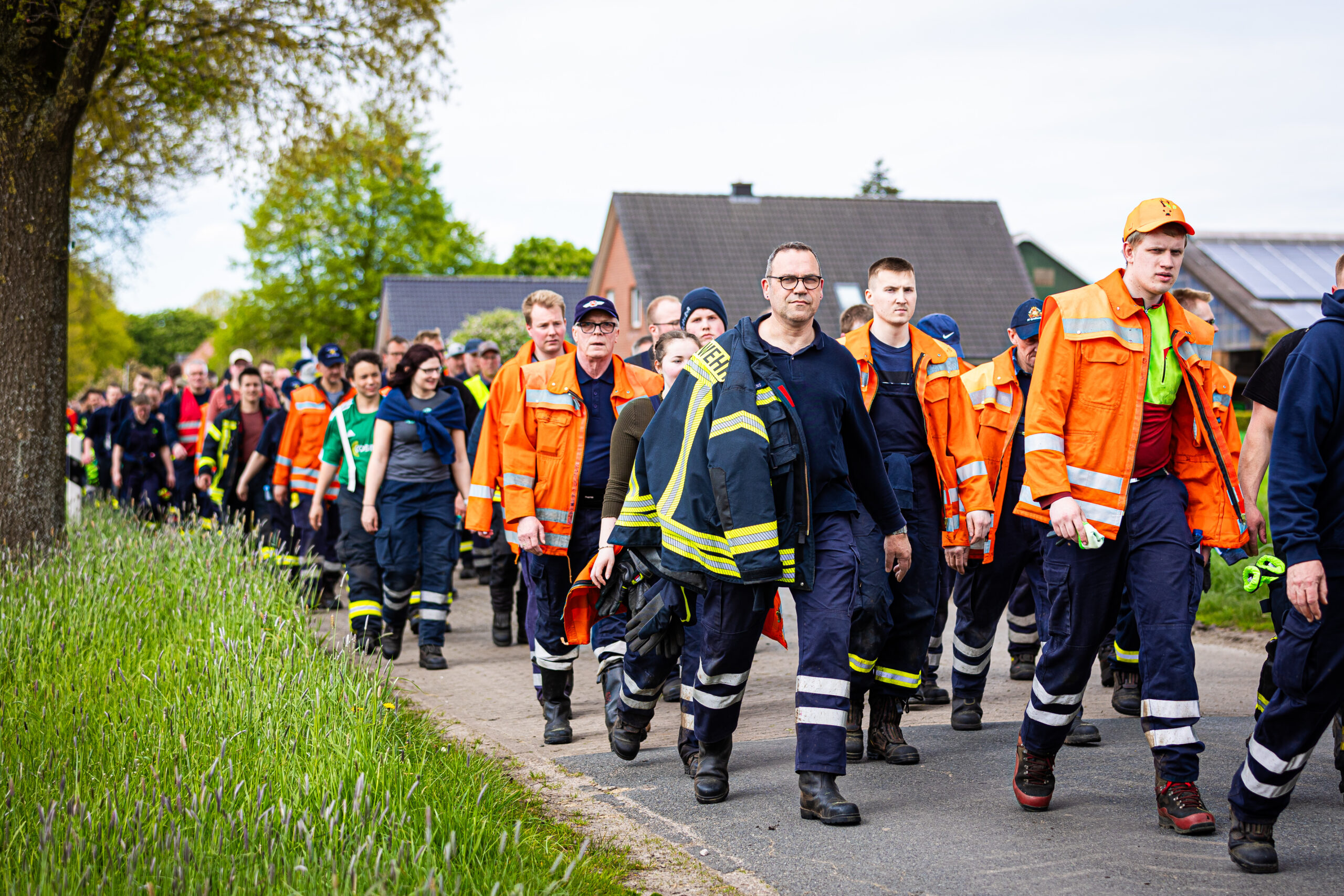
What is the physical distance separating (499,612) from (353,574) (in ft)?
4.56

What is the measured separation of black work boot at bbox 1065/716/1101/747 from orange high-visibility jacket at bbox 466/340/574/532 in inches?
127

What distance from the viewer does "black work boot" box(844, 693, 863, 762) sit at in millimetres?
6074

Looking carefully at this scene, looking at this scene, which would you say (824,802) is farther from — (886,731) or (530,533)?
(530,533)

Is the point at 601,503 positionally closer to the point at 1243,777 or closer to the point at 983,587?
the point at 983,587

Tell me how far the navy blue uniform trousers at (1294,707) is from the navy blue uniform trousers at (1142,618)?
14.9 inches

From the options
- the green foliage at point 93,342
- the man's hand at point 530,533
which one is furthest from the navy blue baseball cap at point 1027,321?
the green foliage at point 93,342

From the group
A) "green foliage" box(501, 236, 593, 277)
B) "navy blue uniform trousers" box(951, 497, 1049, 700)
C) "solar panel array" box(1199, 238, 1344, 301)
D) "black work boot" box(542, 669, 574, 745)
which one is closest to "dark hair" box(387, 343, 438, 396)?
"black work boot" box(542, 669, 574, 745)

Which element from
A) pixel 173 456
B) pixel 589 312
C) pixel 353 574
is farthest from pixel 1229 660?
pixel 173 456

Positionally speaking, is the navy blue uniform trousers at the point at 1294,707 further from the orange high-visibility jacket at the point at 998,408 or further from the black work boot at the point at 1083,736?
the orange high-visibility jacket at the point at 998,408

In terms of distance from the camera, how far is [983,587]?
6898mm

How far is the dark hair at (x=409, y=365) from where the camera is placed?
8883 millimetres

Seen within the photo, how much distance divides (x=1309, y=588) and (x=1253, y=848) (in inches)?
35.5

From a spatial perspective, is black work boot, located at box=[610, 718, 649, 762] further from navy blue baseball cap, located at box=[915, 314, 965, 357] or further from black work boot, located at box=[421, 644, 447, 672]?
black work boot, located at box=[421, 644, 447, 672]

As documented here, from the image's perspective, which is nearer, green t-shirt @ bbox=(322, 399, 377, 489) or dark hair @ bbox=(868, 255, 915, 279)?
dark hair @ bbox=(868, 255, 915, 279)
